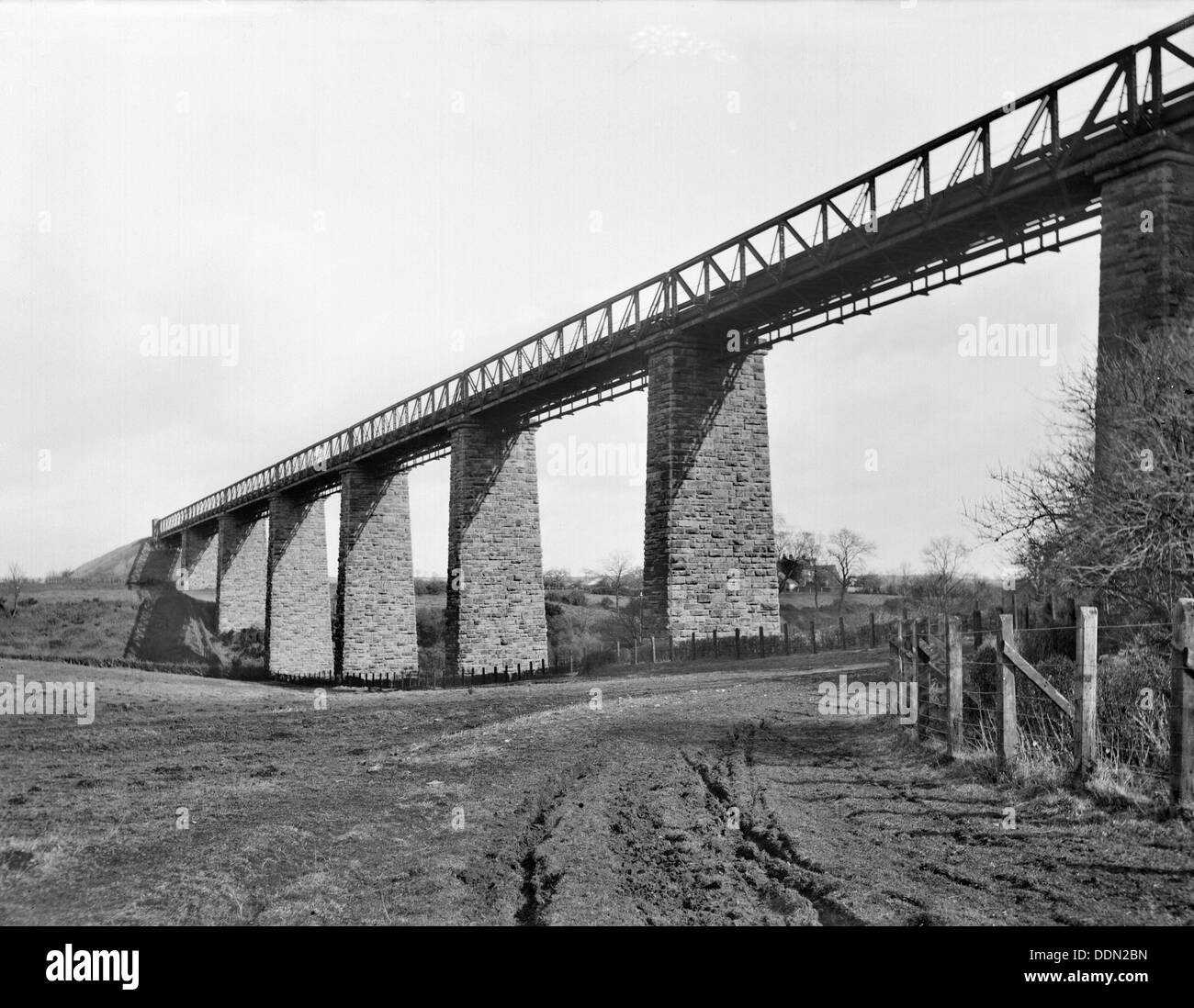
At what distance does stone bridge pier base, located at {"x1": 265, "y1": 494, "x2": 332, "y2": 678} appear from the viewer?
A: 172 ft

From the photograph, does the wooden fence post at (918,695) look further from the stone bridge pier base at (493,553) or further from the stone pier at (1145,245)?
the stone bridge pier base at (493,553)

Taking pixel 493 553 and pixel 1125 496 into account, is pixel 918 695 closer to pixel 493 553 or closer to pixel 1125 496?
pixel 1125 496

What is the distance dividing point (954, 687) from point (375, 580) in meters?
35.2

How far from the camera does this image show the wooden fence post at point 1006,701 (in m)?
9.24

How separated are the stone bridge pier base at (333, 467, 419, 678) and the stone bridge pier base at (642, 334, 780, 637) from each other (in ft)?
58.8

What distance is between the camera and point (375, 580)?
1710 inches

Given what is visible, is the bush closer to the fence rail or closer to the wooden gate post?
the fence rail

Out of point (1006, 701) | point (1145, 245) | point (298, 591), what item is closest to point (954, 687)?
point (1006, 701)

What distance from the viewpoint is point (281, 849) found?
753 centimetres

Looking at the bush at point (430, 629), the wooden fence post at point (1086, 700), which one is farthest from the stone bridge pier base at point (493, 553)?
the wooden fence post at point (1086, 700)

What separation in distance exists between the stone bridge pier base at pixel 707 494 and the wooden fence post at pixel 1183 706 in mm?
19625

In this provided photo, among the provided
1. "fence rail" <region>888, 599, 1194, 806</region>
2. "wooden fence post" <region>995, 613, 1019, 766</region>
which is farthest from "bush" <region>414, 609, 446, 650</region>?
"wooden fence post" <region>995, 613, 1019, 766</region>
